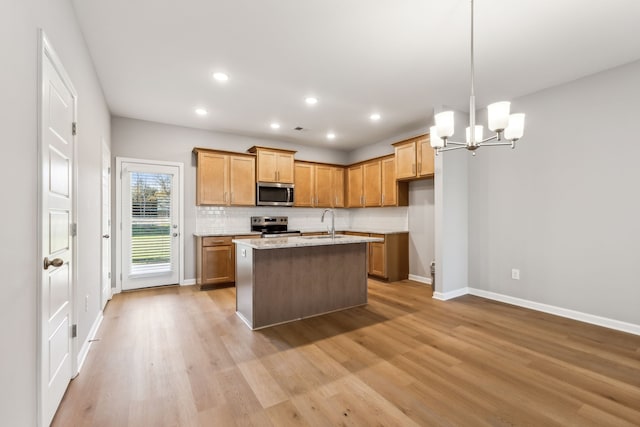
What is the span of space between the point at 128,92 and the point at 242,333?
340 centimetres

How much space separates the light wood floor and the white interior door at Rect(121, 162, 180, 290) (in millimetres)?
1302

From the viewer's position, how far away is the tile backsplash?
5.39 m

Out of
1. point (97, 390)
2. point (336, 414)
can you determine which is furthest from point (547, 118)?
point (97, 390)

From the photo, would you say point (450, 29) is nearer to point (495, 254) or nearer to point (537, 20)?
point (537, 20)

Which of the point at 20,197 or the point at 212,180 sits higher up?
the point at 212,180

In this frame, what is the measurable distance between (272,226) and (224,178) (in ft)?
4.57

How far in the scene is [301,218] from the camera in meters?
6.46

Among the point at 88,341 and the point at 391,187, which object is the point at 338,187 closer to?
the point at 391,187

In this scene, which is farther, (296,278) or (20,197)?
(296,278)

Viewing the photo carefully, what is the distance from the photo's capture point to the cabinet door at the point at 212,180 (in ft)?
16.5

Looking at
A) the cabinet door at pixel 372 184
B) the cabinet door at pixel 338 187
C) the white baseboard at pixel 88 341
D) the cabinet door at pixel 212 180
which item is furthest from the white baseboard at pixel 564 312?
the white baseboard at pixel 88 341

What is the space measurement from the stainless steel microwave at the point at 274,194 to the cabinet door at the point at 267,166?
115mm

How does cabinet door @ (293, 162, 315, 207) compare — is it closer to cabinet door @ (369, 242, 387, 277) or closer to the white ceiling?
cabinet door @ (369, 242, 387, 277)

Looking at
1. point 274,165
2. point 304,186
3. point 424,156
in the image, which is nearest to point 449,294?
point 424,156
